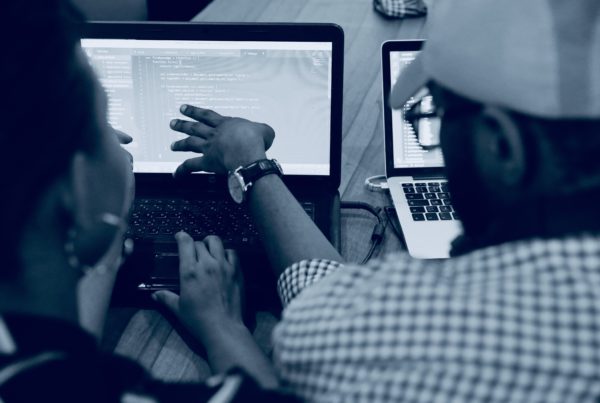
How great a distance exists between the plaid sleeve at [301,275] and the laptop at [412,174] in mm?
214

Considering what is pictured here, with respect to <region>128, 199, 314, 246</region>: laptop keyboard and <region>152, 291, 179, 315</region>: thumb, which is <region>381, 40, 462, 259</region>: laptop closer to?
<region>128, 199, 314, 246</region>: laptop keyboard

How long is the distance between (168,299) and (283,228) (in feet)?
0.67

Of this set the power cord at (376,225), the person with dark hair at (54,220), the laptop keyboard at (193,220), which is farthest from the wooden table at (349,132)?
the person with dark hair at (54,220)

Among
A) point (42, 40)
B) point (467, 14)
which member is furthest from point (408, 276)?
point (42, 40)

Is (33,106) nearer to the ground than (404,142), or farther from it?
farther from it

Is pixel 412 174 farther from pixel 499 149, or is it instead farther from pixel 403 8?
pixel 403 8

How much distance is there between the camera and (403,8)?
1.54 meters

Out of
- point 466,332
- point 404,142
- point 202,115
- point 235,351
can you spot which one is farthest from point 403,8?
point 466,332

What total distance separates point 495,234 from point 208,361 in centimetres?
44

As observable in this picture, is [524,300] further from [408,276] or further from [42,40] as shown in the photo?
[42,40]

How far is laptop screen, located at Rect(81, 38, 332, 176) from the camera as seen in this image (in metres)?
0.98

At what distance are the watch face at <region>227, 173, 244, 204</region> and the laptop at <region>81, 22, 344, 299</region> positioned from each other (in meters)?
0.05

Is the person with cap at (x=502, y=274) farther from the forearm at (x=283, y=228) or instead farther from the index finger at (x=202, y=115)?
the index finger at (x=202, y=115)

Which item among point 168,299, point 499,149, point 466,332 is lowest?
point 168,299
